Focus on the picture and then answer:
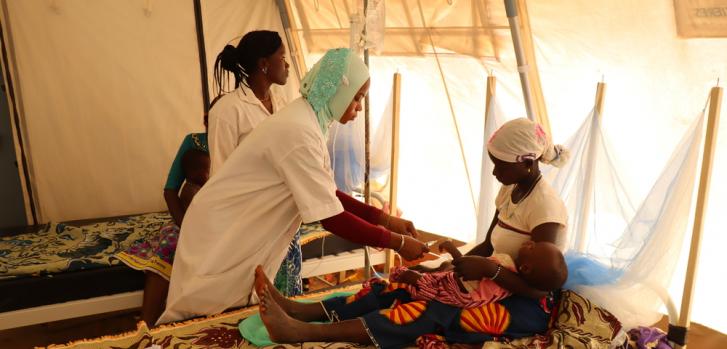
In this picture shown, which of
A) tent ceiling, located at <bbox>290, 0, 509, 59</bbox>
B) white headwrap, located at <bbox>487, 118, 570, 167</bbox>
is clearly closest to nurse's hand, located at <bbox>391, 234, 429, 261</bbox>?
white headwrap, located at <bbox>487, 118, 570, 167</bbox>

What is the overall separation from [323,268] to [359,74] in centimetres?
185

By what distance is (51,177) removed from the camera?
4.40 m

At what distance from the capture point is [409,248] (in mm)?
1885

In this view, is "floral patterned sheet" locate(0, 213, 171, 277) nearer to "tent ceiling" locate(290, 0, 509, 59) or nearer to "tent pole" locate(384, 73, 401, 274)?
"tent pole" locate(384, 73, 401, 274)

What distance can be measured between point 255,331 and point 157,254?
3.76 ft

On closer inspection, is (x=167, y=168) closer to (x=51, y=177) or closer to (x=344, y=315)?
(x=51, y=177)

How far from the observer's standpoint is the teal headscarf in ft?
6.01

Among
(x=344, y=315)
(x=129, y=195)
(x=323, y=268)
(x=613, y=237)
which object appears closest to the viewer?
(x=344, y=315)

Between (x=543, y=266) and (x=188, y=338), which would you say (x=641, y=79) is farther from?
(x=188, y=338)

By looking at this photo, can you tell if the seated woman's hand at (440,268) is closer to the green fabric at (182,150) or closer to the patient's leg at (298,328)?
the patient's leg at (298,328)

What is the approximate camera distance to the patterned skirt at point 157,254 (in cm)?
283

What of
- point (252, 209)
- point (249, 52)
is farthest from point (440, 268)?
point (249, 52)

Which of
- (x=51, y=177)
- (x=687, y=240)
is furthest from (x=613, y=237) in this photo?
(x=51, y=177)

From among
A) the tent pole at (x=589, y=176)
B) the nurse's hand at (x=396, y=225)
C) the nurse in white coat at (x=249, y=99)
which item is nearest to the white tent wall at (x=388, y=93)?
the tent pole at (x=589, y=176)
